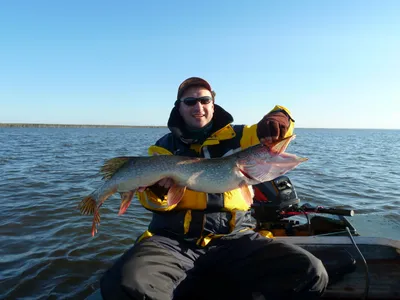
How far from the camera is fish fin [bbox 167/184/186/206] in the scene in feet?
10.7

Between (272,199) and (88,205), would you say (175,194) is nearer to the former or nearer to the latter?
(88,205)

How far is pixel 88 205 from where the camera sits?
349cm

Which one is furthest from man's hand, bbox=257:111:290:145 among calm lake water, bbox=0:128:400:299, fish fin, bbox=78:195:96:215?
calm lake water, bbox=0:128:400:299

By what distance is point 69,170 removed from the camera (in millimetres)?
13852

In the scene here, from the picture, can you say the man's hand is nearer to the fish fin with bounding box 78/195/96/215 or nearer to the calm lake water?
the fish fin with bounding box 78/195/96/215

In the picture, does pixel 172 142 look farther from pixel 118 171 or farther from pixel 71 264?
pixel 71 264

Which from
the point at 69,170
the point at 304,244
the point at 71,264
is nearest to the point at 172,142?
the point at 304,244

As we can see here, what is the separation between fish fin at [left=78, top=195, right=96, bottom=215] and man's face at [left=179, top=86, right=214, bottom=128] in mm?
1530

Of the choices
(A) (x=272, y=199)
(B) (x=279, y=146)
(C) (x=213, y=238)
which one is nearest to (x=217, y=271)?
(C) (x=213, y=238)

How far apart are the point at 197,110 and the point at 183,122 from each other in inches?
13.4

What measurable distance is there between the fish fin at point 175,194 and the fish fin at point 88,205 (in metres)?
0.90

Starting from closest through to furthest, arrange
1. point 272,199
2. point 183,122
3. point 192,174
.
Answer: point 192,174, point 183,122, point 272,199

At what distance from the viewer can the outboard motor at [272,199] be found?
4.77m

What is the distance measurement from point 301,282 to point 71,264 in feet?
13.0
